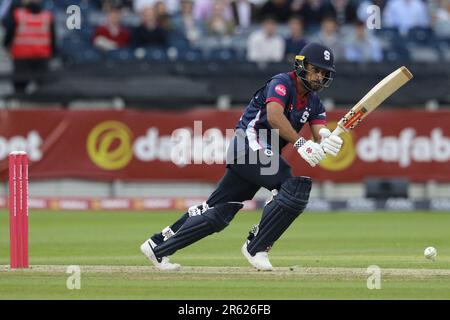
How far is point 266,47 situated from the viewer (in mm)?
17609

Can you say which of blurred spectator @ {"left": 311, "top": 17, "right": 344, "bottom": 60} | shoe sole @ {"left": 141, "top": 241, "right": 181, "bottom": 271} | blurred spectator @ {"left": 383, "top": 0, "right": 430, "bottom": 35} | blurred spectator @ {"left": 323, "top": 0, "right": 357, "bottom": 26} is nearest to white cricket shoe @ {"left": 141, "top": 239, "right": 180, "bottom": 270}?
shoe sole @ {"left": 141, "top": 241, "right": 181, "bottom": 271}

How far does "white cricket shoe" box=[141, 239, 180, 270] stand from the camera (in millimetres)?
8938

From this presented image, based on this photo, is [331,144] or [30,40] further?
[30,40]

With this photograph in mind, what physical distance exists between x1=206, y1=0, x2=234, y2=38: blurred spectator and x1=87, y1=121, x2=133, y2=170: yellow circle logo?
2.28 metres

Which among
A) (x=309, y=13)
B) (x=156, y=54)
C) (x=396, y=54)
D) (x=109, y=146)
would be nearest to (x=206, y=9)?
(x=156, y=54)

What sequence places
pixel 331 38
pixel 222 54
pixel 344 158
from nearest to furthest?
pixel 344 158
pixel 331 38
pixel 222 54

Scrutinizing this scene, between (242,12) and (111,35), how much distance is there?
7.60 ft

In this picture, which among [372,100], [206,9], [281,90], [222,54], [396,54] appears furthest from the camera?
[206,9]

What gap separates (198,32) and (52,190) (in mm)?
3508

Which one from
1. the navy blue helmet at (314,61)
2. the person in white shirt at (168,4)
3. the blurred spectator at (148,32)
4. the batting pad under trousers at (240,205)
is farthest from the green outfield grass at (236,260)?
the person in white shirt at (168,4)

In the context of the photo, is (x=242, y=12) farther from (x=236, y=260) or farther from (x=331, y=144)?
(x=331, y=144)

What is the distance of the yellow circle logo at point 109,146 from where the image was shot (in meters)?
17.1

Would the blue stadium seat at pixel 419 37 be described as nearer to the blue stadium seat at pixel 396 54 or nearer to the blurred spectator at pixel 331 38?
the blue stadium seat at pixel 396 54

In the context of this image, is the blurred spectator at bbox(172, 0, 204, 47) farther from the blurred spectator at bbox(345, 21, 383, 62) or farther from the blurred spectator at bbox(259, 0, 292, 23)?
the blurred spectator at bbox(345, 21, 383, 62)
